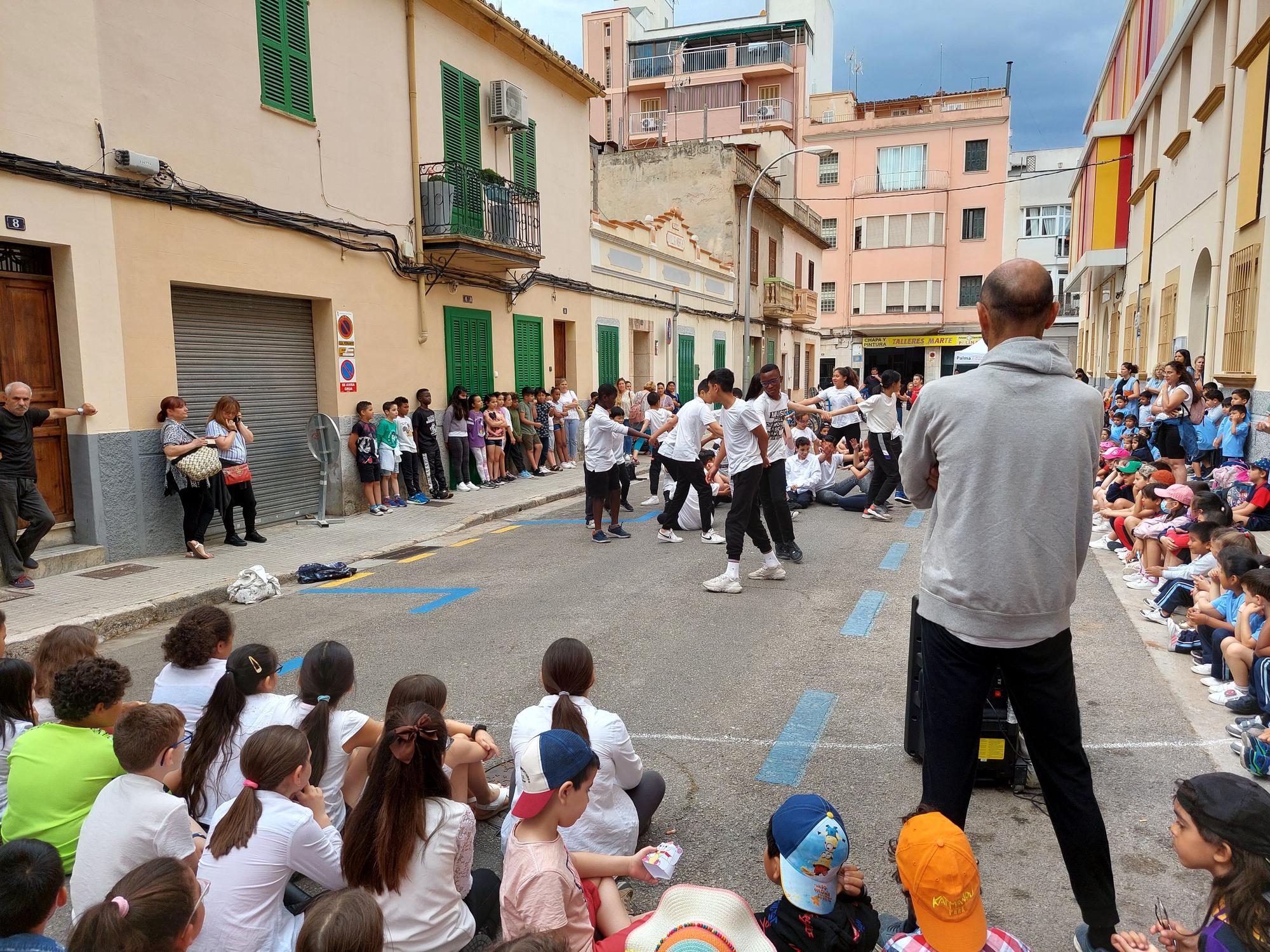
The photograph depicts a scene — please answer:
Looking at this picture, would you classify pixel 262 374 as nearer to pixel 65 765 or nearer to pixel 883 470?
pixel 883 470

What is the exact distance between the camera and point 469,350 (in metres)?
15.3

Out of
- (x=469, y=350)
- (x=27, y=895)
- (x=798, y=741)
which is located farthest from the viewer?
(x=469, y=350)

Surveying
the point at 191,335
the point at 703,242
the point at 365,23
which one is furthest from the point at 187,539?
the point at 703,242

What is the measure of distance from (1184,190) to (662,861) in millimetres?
16468

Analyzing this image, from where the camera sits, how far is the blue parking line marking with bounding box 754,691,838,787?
4.18 metres

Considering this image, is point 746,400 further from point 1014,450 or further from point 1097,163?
point 1097,163

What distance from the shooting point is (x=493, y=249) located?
1413 centimetres

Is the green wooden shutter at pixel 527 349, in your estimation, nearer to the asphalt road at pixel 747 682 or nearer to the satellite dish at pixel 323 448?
the satellite dish at pixel 323 448

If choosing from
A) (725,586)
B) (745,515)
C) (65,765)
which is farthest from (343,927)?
(745,515)

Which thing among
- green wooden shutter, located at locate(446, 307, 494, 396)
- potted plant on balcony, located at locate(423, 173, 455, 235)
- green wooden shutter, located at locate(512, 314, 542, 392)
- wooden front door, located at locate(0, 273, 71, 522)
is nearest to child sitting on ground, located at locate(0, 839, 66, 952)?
wooden front door, located at locate(0, 273, 71, 522)

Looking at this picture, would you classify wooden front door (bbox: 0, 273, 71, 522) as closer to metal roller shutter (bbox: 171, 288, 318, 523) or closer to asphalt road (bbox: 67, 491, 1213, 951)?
metal roller shutter (bbox: 171, 288, 318, 523)

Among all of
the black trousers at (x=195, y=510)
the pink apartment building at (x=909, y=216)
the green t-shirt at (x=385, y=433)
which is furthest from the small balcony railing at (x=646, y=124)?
the black trousers at (x=195, y=510)

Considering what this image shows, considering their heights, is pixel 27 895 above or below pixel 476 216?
below

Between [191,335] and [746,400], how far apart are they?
6.39 m
